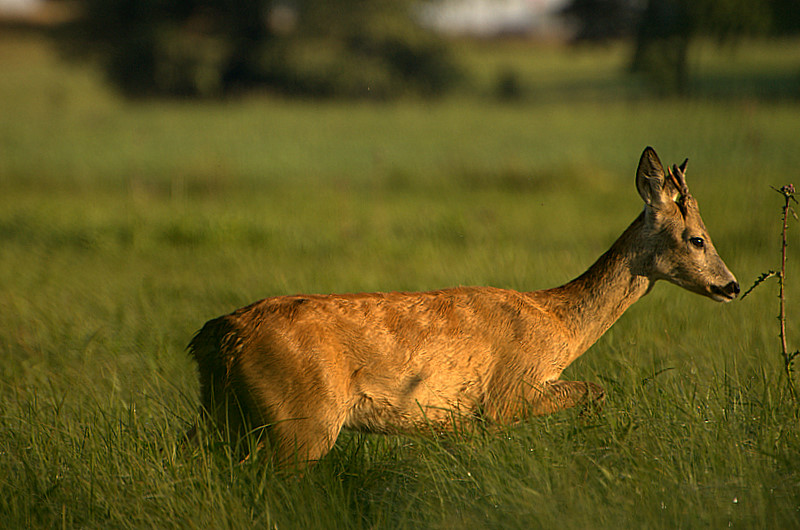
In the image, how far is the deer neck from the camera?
12.8 feet

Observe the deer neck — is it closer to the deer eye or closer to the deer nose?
the deer eye

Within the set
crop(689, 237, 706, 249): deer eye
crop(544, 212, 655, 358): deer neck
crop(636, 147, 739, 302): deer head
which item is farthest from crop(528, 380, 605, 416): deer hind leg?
crop(689, 237, 706, 249): deer eye

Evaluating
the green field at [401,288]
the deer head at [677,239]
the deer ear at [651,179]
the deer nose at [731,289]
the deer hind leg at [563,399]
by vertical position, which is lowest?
the green field at [401,288]

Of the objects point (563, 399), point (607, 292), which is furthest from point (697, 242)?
point (563, 399)

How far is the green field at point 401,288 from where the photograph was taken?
312 centimetres

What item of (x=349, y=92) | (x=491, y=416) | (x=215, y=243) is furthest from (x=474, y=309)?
(x=349, y=92)

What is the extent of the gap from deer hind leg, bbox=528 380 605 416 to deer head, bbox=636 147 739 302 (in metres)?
0.73

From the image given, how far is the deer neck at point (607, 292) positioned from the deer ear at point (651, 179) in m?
0.11

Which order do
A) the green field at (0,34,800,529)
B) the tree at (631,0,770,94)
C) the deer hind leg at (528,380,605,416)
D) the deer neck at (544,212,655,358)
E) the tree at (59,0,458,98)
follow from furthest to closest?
the tree at (59,0,458,98) → the tree at (631,0,770,94) → the deer neck at (544,212,655,358) → the deer hind leg at (528,380,605,416) → the green field at (0,34,800,529)

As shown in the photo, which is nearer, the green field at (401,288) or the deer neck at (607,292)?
the green field at (401,288)

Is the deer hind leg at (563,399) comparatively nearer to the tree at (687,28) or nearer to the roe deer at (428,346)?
the roe deer at (428,346)

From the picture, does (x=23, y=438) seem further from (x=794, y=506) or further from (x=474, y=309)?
(x=794, y=506)

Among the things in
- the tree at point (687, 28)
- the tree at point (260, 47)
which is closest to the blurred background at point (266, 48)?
the tree at point (260, 47)

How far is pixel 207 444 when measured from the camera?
3.24 metres
